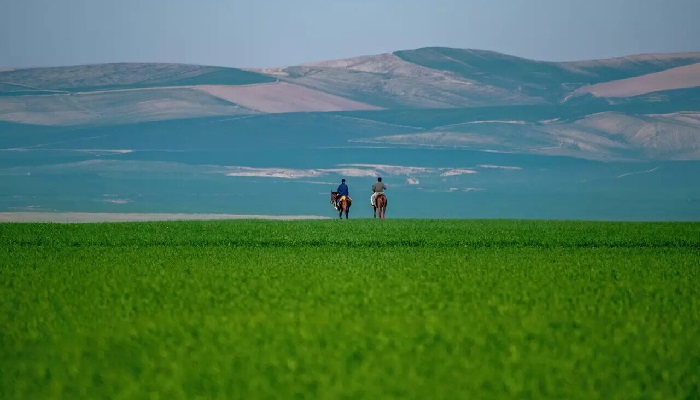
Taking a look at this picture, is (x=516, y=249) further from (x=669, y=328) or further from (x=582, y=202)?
(x=582, y=202)

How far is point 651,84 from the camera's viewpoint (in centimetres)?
17550

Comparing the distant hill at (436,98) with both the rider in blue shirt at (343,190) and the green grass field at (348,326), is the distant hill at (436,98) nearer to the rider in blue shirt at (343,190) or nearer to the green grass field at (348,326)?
the rider in blue shirt at (343,190)

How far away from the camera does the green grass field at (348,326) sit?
9.67 m

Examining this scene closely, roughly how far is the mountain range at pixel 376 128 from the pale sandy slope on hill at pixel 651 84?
0.29 meters

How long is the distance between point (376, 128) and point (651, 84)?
4141 cm

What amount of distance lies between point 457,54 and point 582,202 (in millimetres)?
36000

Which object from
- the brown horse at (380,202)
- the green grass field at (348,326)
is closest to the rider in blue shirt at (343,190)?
the brown horse at (380,202)

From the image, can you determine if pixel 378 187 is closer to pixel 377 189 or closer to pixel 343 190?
pixel 377 189

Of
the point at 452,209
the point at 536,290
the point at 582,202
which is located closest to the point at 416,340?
the point at 536,290

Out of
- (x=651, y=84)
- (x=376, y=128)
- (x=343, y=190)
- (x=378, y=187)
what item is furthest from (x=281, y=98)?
(x=378, y=187)

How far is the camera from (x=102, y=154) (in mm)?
162250

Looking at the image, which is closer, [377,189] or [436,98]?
[377,189]

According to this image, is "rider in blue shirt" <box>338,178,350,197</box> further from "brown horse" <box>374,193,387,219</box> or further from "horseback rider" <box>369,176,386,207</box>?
"brown horse" <box>374,193,387,219</box>

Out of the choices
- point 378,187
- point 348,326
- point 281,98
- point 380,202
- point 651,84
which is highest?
point 651,84
